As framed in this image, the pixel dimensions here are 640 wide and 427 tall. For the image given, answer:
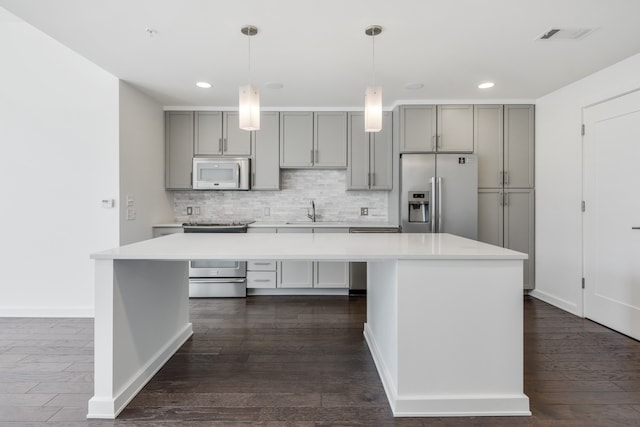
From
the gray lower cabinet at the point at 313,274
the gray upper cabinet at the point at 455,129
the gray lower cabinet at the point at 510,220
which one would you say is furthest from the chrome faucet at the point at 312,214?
the gray lower cabinet at the point at 510,220

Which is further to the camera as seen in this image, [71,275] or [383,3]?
[71,275]

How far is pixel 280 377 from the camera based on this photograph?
2055 millimetres

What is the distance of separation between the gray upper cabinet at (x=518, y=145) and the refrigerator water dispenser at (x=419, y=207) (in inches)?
40.6

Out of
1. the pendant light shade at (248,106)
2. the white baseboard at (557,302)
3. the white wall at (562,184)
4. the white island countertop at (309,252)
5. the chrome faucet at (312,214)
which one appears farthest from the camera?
the chrome faucet at (312,214)

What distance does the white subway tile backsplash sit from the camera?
450cm

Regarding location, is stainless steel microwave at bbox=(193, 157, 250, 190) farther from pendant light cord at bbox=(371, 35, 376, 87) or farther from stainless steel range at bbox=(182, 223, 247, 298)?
pendant light cord at bbox=(371, 35, 376, 87)

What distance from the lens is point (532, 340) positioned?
2613 millimetres

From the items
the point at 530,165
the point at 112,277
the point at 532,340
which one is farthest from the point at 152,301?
the point at 530,165

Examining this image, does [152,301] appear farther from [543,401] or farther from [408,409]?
[543,401]

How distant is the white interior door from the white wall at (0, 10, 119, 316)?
465 cm

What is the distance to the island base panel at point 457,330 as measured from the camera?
1.70 m

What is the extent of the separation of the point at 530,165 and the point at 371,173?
→ 1899 millimetres

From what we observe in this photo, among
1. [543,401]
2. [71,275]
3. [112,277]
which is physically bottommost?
[543,401]

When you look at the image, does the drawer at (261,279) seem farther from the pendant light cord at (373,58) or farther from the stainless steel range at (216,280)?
the pendant light cord at (373,58)
